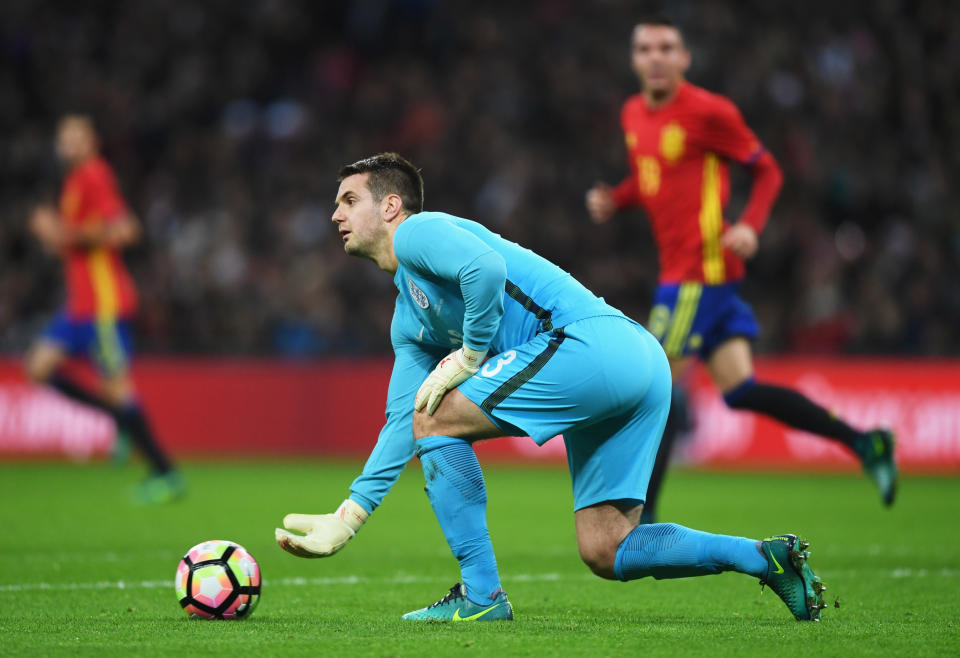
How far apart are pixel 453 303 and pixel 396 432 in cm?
63

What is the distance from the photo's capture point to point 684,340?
Result: 714 cm

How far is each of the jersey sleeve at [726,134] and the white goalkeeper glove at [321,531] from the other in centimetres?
341

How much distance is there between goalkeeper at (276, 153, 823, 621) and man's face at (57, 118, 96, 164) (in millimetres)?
6416

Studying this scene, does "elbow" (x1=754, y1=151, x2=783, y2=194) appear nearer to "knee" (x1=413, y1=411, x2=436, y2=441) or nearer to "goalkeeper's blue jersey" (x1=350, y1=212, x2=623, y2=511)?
"goalkeeper's blue jersey" (x1=350, y1=212, x2=623, y2=511)

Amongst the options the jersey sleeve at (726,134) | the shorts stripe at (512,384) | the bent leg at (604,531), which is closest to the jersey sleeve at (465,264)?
the shorts stripe at (512,384)

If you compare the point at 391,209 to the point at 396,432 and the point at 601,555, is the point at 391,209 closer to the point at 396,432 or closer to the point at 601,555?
the point at 396,432

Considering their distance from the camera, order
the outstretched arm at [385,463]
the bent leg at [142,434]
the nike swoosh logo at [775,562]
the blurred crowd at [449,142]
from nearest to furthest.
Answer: the nike swoosh logo at [775,562], the outstretched arm at [385,463], the bent leg at [142,434], the blurred crowd at [449,142]

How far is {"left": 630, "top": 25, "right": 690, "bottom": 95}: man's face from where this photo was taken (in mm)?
7262

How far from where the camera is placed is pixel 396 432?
16.5 ft

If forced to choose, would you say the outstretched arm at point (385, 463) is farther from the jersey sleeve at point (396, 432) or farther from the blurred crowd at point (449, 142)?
the blurred crowd at point (449, 142)

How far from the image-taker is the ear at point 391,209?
4.81m

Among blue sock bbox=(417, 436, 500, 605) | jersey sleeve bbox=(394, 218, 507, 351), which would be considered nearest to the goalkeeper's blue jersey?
jersey sleeve bbox=(394, 218, 507, 351)

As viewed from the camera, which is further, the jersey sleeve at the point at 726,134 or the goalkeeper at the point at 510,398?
the jersey sleeve at the point at 726,134

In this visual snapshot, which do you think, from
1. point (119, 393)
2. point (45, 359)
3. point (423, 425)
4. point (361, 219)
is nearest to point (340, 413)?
point (119, 393)
